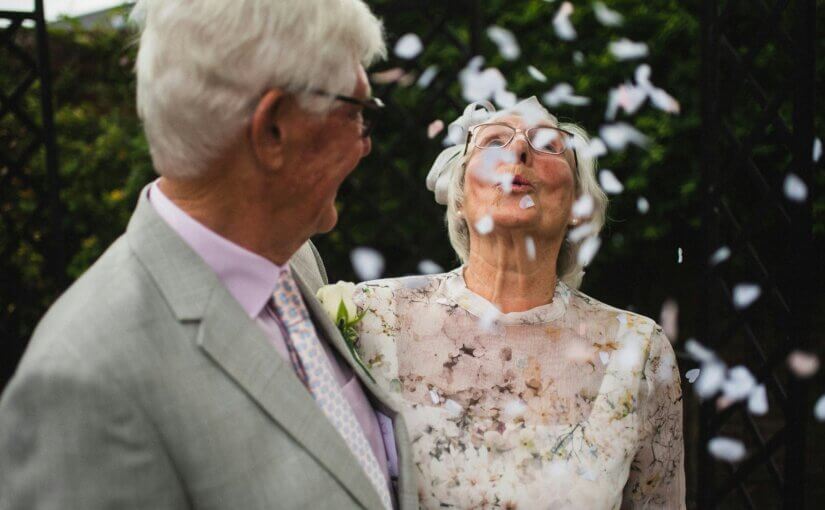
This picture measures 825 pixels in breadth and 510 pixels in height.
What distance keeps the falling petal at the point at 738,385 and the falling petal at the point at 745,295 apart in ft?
1.06

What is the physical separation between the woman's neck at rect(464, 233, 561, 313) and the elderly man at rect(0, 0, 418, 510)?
35.0 inches

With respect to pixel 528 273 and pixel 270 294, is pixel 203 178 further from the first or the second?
pixel 528 273

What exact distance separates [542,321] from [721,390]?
181cm

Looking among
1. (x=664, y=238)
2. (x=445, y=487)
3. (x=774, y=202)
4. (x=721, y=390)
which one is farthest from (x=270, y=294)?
(x=664, y=238)

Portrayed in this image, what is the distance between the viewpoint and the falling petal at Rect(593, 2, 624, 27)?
437 centimetres

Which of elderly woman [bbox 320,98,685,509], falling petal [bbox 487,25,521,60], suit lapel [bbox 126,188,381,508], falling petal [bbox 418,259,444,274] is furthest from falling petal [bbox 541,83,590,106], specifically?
suit lapel [bbox 126,188,381,508]

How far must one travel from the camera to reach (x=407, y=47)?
480 centimetres

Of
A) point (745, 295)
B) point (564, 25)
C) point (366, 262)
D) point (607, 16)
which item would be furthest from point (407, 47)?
point (745, 295)

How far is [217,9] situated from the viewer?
1.27 m

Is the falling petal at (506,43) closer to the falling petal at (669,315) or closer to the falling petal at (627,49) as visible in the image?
the falling petal at (627,49)

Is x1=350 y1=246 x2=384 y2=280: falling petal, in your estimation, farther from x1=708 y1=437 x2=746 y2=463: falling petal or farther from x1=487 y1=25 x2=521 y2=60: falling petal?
x1=708 y1=437 x2=746 y2=463: falling petal

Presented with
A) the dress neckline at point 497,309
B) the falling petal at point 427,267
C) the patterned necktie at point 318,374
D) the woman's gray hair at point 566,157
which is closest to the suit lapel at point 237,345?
the patterned necktie at point 318,374

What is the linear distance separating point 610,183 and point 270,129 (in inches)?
129

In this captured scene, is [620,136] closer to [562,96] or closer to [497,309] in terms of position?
[562,96]
